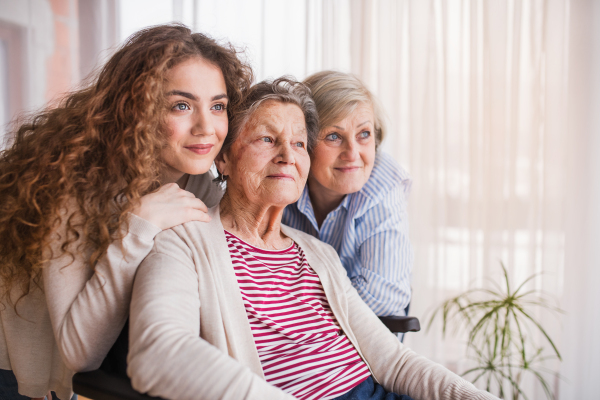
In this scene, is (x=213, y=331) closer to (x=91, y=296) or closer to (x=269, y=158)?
(x=91, y=296)

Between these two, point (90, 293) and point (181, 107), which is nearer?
point (90, 293)

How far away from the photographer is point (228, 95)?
1542 mm

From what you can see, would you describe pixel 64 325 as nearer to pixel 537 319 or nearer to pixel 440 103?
pixel 440 103

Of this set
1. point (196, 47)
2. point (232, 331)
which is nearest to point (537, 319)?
point (232, 331)

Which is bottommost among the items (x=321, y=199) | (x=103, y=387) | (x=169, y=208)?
(x=103, y=387)

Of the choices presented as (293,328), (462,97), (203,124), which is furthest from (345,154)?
(462,97)

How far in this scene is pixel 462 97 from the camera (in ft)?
9.33

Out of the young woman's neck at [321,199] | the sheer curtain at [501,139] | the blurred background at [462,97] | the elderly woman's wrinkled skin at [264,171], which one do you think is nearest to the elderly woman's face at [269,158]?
the elderly woman's wrinkled skin at [264,171]

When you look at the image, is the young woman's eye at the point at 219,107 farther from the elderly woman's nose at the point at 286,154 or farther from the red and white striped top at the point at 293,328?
the red and white striped top at the point at 293,328

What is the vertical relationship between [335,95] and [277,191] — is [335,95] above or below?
above

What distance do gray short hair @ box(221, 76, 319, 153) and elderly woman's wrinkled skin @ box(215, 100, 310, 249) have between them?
2cm

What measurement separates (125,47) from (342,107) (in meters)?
0.83

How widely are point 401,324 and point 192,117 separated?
1.06 meters

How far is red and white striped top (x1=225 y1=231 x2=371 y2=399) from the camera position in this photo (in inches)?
52.0
